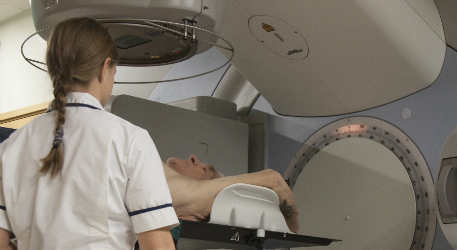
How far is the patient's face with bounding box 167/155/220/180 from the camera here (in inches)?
70.1

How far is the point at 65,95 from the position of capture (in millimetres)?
903

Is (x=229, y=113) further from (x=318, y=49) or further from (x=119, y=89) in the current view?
(x=119, y=89)

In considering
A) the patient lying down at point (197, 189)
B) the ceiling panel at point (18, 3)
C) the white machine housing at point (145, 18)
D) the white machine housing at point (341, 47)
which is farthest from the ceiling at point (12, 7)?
the patient lying down at point (197, 189)

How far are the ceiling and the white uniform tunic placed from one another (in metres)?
3.43

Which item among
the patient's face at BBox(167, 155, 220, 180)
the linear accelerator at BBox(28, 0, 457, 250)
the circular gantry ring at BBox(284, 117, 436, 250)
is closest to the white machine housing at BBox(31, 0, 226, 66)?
the linear accelerator at BBox(28, 0, 457, 250)

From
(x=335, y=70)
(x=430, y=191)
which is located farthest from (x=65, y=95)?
(x=430, y=191)

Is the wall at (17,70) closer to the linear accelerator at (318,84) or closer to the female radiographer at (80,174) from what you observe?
the linear accelerator at (318,84)

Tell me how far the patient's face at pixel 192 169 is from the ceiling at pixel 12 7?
110 inches

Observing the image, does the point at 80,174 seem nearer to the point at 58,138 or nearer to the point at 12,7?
the point at 58,138

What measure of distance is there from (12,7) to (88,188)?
370 cm

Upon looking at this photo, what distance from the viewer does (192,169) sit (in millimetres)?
1802

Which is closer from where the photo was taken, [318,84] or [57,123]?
[57,123]

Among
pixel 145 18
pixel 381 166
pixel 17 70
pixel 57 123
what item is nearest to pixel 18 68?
pixel 17 70

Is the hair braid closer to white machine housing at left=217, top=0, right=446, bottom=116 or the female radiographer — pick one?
the female radiographer
